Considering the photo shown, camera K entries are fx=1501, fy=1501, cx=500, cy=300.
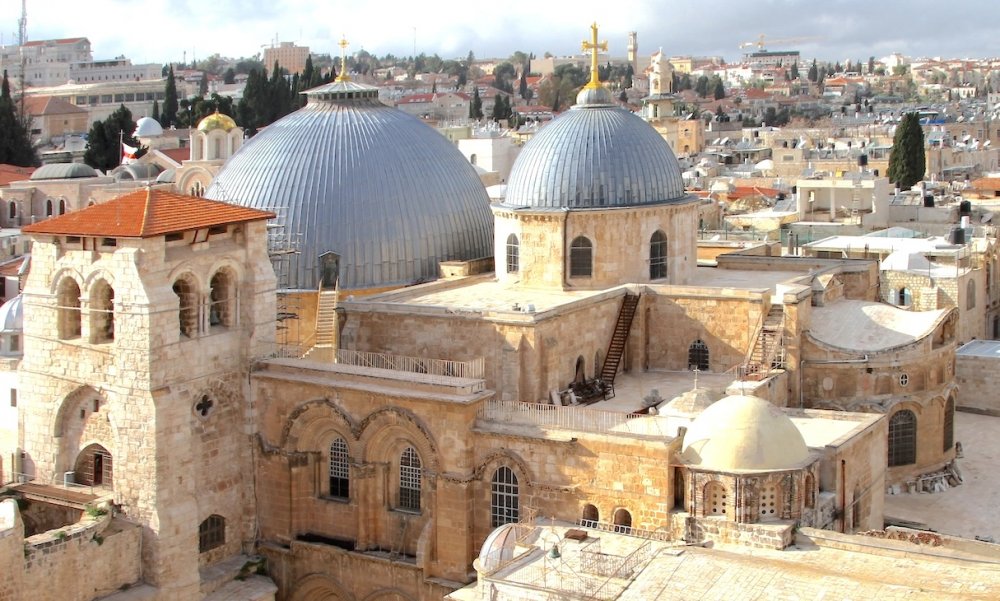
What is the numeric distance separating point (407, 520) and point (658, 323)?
329 inches

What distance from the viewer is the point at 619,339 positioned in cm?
3438

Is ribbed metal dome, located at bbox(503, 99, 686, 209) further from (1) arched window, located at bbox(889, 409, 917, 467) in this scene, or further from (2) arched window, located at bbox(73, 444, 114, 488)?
(2) arched window, located at bbox(73, 444, 114, 488)

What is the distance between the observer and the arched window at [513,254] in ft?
117

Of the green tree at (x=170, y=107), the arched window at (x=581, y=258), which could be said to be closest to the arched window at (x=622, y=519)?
the arched window at (x=581, y=258)

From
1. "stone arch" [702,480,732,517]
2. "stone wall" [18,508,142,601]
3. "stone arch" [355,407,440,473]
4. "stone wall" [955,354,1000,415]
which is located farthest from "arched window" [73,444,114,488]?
"stone wall" [955,354,1000,415]

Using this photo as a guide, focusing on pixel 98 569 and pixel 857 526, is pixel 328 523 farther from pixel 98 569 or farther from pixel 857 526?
Result: pixel 857 526

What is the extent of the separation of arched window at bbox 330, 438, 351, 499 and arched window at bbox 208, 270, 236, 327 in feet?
10.9

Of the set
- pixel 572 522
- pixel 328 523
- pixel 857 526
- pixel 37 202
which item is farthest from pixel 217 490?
pixel 37 202

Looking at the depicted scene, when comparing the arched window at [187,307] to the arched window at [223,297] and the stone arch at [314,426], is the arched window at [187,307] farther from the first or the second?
the stone arch at [314,426]

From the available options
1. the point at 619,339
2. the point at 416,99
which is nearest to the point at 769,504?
the point at 619,339

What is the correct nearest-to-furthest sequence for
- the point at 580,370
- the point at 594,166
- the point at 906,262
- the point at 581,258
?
the point at 580,370, the point at 594,166, the point at 581,258, the point at 906,262

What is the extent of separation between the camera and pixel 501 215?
35.7 meters

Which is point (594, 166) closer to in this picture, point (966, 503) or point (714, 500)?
point (714, 500)

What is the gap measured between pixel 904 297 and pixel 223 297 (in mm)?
25219
